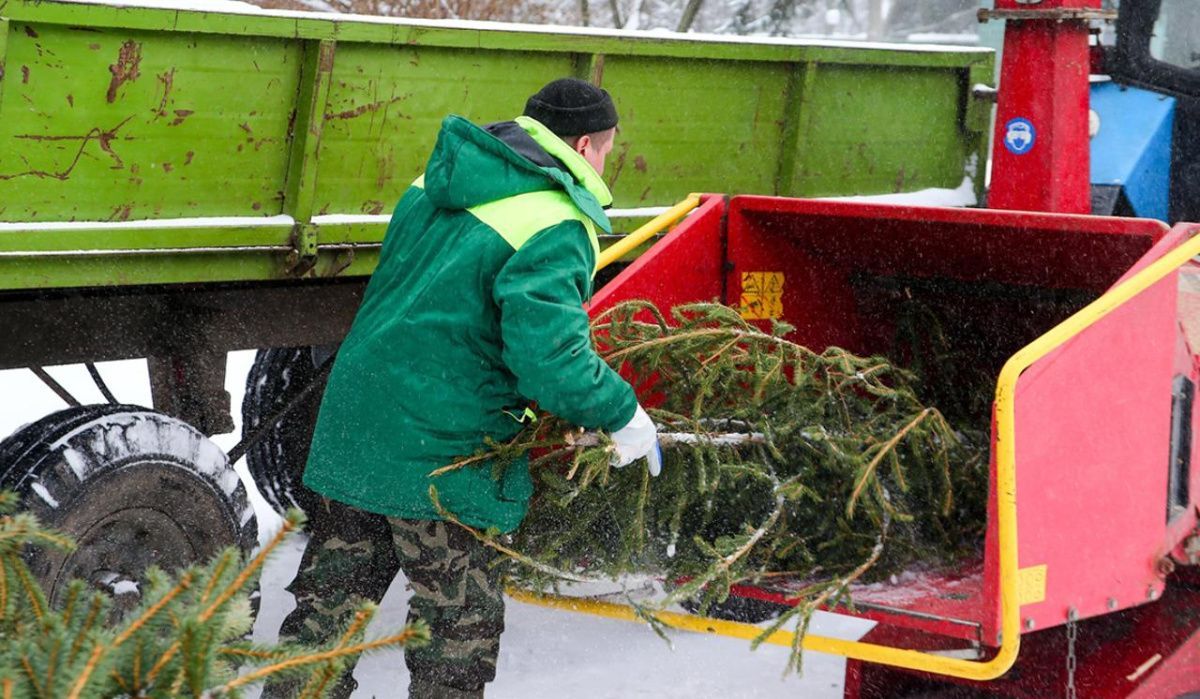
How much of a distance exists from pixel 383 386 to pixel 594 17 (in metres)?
14.4

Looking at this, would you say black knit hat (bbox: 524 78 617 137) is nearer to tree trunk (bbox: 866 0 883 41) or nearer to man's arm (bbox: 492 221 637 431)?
man's arm (bbox: 492 221 637 431)

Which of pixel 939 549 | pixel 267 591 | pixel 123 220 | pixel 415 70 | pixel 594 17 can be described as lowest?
pixel 267 591

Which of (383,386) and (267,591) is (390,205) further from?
(267,591)

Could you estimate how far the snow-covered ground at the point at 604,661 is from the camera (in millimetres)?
4387

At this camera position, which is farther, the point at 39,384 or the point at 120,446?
the point at 39,384

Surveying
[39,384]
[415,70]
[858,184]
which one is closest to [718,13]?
[39,384]

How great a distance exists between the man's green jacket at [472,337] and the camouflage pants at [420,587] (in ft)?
0.35

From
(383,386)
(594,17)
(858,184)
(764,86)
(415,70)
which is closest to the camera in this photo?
(383,386)

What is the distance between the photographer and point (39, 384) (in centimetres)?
891

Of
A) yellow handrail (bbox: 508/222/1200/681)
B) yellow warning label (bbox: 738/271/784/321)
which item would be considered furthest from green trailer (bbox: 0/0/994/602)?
yellow handrail (bbox: 508/222/1200/681)

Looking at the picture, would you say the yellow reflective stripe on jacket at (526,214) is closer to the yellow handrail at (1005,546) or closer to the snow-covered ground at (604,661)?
the yellow handrail at (1005,546)

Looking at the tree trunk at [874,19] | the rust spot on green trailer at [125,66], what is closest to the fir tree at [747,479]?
the rust spot on green trailer at [125,66]

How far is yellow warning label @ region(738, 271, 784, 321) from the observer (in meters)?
4.44

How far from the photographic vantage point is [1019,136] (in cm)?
529
